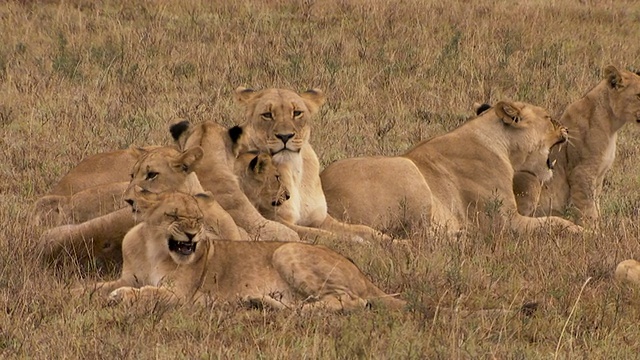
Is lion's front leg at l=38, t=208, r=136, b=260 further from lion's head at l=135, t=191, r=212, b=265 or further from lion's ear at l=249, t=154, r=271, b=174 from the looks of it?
lion's ear at l=249, t=154, r=271, b=174

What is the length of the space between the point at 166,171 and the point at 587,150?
3.71 metres

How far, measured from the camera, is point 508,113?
353 inches

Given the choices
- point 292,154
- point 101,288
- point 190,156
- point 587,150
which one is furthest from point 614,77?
point 101,288

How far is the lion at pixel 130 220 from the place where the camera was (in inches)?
261

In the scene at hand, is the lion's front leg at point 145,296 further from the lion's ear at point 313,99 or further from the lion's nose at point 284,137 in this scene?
the lion's ear at point 313,99

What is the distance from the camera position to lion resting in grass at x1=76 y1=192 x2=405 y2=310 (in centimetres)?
597

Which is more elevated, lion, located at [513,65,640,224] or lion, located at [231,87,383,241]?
lion, located at [231,87,383,241]

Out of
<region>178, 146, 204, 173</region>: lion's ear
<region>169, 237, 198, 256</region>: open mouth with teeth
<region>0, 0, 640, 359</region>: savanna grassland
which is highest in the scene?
<region>169, 237, 198, 256</region>: open mouth with teeth

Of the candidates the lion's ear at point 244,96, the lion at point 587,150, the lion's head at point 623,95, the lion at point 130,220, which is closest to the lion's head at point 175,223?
the lion at point 130,220

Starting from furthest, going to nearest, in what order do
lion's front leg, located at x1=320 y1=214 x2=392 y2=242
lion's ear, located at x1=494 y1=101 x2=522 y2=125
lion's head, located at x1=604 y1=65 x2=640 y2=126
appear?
lion's head, located at x1=604 y1=65 x2=640 y2=126
lion's ear, located at x1=494 y1=101 x2=522 y2=125
lion's front leg, located at x1=320 y1=214 x2=392 y2=242

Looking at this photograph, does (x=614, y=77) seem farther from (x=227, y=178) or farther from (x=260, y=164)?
(x=227, y=178)

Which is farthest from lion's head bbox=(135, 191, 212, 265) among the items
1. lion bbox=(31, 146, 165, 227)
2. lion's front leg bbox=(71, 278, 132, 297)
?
lion bbox=(31, 146, 165, 227)

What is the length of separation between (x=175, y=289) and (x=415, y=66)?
8.46 metres

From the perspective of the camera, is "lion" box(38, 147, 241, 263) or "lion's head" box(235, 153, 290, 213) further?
"lion's head" box(235, 153, 290, 213)
